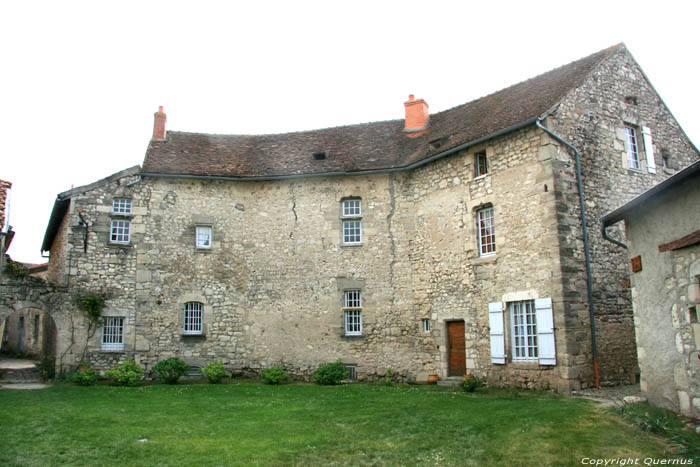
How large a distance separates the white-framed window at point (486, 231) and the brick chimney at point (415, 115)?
4.77m

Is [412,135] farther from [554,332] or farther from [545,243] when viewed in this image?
[554,332]

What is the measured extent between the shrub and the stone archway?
15.2 metres

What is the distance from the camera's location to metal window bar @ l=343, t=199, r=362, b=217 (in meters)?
17.1

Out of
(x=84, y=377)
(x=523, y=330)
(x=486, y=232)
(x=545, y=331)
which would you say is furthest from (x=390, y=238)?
(x=84, y=377)

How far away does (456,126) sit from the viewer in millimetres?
16688

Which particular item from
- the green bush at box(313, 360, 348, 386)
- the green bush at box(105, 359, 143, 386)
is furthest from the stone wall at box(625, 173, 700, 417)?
the green bush at box(105, 359, 143, 386)

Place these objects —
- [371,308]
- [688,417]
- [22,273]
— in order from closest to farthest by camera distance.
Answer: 1. [688,417]
2. [22,273]
3. [371,308]

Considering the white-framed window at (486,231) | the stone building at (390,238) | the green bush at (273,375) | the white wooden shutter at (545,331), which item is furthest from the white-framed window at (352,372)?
the white wooden shutter at (545,331)

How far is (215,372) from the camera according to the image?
15.8 m

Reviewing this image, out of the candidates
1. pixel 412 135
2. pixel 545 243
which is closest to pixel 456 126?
pixel 412 135

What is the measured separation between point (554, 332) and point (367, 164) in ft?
24.5

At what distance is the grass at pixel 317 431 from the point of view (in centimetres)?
713

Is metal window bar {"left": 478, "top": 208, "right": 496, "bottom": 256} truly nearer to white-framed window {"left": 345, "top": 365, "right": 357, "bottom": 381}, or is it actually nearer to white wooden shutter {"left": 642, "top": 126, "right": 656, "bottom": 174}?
white wooden shutter {"left": 642, "top": 126, "right": 656, "bottom": 174}

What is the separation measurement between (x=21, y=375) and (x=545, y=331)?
1532 centimetres
